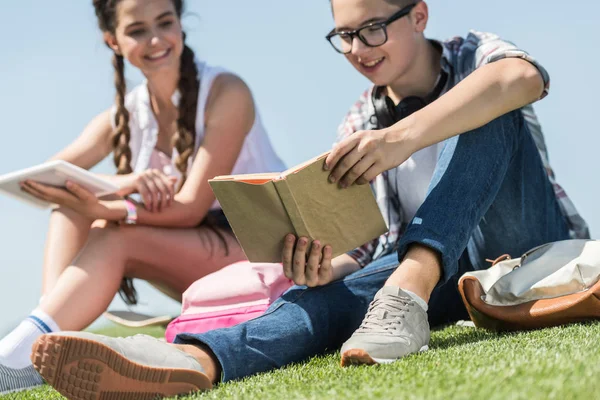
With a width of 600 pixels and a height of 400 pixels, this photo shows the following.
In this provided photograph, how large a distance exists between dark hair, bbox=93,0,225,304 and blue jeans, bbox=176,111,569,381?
3.57 ft

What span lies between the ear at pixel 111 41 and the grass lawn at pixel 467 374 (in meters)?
1.96

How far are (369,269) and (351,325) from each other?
22cm

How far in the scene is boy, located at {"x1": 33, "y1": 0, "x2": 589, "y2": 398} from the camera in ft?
6.25

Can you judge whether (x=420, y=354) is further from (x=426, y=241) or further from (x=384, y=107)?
(x=384, y=107)

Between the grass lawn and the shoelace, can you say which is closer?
the grass lawn

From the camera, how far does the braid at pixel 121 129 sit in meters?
3.63

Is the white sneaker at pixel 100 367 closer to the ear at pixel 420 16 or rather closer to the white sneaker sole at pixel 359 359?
the white sneaker sole at pixel 359 359

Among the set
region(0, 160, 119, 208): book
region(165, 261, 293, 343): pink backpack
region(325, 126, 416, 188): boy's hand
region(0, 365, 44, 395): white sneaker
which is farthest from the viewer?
region(0, 160, 119, 208): book

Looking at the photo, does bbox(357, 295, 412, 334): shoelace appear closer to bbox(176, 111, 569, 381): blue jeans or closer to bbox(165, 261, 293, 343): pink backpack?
bbox(176, 111, 569, 381): blue jeans

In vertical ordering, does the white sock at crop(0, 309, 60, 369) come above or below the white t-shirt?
below

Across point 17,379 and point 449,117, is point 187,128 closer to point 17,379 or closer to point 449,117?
point 17,379

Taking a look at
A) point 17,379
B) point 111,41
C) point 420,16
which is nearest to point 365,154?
point 420,16

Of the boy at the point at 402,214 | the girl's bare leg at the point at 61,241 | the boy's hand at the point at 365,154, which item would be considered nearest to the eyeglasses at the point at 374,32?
the boy at the point at 402,214

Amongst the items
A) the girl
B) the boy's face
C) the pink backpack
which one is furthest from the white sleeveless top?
the boy's face
